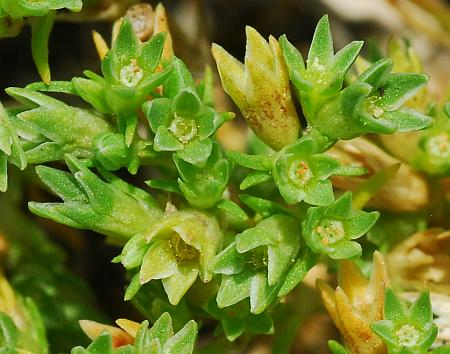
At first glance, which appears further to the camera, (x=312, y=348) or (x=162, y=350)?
(x=312, y=348)

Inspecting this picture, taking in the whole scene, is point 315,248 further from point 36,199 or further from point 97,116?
point 36,199

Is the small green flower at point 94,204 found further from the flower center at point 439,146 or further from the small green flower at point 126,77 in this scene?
the flower center at point 439,146

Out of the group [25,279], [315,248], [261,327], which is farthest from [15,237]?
[315,248]

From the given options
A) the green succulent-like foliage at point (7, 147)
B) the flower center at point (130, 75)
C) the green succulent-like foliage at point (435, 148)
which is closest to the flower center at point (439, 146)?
the green succulent-like foliage at point (435, 148)

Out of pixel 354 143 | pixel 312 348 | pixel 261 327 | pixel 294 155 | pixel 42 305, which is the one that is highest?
pixel 294 155

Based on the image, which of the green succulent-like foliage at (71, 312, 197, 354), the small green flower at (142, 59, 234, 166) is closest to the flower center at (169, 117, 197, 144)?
the small green flower at (142, 59, 234, 166)

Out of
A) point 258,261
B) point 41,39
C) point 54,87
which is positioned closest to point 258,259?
point 258,261
